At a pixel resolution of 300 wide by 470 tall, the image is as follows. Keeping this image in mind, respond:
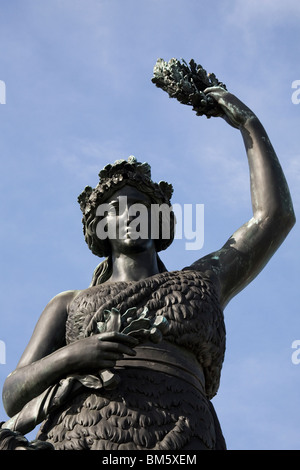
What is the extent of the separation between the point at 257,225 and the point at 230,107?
1507mm

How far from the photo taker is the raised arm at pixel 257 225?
1202cm

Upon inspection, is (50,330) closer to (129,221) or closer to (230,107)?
(129,221)

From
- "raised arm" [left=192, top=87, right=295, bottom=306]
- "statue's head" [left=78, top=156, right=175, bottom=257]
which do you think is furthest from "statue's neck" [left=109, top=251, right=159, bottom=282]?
"raised arm" [left=192, top=87, right=295, bottom=306]

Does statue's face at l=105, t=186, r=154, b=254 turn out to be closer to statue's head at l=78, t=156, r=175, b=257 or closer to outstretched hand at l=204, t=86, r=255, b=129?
statue's head at l=78, t=156, r=175, b=257

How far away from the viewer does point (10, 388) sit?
35.7 feet

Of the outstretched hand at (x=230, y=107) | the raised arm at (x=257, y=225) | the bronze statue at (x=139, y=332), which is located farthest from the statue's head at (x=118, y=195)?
the outstretched hand at (x=230, y=107)

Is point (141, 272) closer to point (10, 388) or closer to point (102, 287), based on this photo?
point (102, 287)

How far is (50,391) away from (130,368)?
0.73 m

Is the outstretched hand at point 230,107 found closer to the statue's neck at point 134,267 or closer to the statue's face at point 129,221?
the statue's face at point 129,221

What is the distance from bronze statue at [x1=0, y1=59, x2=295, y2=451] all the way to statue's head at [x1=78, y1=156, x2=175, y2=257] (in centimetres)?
1

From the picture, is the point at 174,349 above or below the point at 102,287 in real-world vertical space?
below

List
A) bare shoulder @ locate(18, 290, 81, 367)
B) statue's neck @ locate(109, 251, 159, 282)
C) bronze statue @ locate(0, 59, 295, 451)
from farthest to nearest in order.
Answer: statue's neck @ locate(109, 251, 159, 282)
bare shoulder @ locate(18, 290, 81, 367)
bronze statue @ locate(0, 59, 295, 451)

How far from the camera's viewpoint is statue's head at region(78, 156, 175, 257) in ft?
39.8
